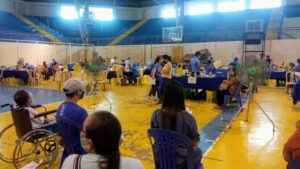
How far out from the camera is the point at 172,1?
78.5 feet

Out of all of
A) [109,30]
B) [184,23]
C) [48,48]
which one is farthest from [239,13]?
[48,48]

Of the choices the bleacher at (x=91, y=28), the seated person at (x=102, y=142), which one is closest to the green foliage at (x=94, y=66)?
the seated person at (x=102, y=142)

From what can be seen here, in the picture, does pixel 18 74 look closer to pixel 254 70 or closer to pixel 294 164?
pixel 254 70

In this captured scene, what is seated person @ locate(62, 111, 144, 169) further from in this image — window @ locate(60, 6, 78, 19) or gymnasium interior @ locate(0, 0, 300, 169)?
window @ locate(60, 6, 78, 19)

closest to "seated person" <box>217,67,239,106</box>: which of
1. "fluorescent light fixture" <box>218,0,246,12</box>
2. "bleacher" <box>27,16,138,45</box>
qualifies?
"fluorescent light fixture" <box>218,0,246,12</box>

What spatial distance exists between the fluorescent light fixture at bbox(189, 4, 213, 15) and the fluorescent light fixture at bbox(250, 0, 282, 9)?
3377mm

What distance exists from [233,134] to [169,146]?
9.42ft

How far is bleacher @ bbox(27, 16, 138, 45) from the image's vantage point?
23.7 meters

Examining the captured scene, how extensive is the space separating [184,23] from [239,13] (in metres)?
4.58

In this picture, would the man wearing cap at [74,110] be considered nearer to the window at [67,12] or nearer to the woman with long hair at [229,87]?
the woman with long hair at [229,87]

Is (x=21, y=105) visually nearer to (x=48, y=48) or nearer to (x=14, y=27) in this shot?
(x=48, y=48)

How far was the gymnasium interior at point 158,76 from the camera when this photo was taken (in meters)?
3.35

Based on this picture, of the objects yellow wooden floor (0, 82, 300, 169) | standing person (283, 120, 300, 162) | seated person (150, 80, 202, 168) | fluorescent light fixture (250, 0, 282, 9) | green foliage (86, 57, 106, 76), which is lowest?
yellow wooden floor (0, 82, 300, 169)

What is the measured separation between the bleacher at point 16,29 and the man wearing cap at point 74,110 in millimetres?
18188
